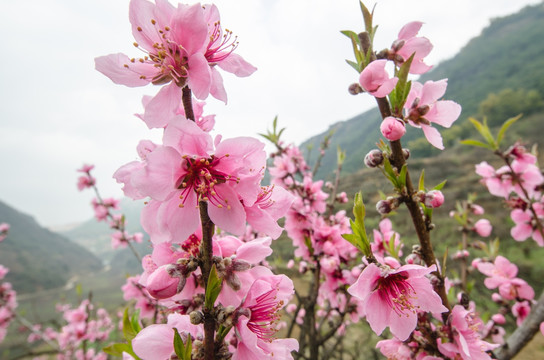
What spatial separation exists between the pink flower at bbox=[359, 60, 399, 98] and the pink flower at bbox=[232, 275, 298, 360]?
0.62 meters

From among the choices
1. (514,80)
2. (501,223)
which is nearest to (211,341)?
(501,223)

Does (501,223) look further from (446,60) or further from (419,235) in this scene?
(446,60)

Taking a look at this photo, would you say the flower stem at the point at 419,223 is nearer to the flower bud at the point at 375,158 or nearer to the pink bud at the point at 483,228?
the flower bud at the point at 375,158

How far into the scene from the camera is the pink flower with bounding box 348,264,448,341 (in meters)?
0.72

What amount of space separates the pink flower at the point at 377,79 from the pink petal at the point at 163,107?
1.73 ft

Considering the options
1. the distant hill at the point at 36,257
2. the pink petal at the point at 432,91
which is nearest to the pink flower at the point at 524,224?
the pink petal at the point at 432,91

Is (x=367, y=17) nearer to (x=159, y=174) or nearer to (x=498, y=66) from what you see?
(x=159, y=174)

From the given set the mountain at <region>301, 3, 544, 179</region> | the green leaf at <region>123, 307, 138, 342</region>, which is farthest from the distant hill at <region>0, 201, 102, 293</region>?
the mountain at <region>301, 3, 544, 179</region>

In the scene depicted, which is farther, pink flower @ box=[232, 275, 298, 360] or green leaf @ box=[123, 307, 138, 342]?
green leaf @ box=[123, 307, 138, 342]

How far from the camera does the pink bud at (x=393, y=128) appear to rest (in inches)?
29.8

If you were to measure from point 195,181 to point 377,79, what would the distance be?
1.98ft

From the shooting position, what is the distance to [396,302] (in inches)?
30.0

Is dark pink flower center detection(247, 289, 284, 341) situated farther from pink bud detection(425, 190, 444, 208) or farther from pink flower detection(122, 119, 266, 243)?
pink bud detection(425, 190, 444, 208)

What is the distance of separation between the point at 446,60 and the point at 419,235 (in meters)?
44.7
